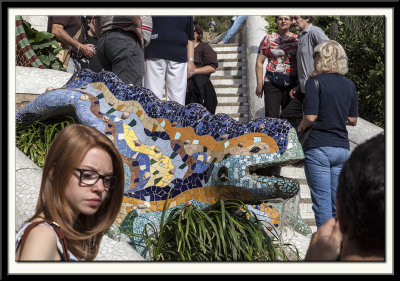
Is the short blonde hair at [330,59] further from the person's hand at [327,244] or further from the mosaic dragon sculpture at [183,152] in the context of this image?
the person's hand at [327,244]

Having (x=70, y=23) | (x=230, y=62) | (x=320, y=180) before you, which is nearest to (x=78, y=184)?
(x=320, y=180)

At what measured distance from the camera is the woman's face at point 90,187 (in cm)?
226

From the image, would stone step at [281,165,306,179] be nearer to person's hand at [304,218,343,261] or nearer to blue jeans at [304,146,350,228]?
blue jeans at [304,146,350,228]

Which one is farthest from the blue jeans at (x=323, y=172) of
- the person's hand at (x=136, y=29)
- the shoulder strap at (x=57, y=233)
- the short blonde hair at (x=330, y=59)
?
the shoulder strap at (x=57, y=233)

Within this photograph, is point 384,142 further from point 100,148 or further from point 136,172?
point 136,172

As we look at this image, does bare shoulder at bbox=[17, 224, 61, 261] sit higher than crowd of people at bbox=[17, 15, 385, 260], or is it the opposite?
crowd of people at bbox=[17, 15, 385, 260]

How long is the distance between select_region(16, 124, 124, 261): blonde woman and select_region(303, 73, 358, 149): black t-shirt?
2.44 meters

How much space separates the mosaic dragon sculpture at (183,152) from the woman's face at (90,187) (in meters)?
1.56

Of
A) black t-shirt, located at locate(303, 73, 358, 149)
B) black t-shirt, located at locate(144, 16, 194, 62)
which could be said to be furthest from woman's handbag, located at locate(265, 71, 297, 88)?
black t-shirt, located at locate(303, 73, 358, 149)

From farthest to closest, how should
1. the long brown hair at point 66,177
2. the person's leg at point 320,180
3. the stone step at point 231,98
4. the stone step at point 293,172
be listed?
the stone step at point 231,98 → the stone step at point 293,172 → the person's leg at point 320,180 → the long brown hair at point 66,177

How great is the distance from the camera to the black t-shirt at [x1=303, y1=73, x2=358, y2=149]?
14.7ft

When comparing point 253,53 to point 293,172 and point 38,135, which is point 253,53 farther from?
point 38,135

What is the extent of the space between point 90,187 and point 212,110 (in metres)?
5.05

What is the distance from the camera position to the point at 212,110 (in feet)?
23.9
